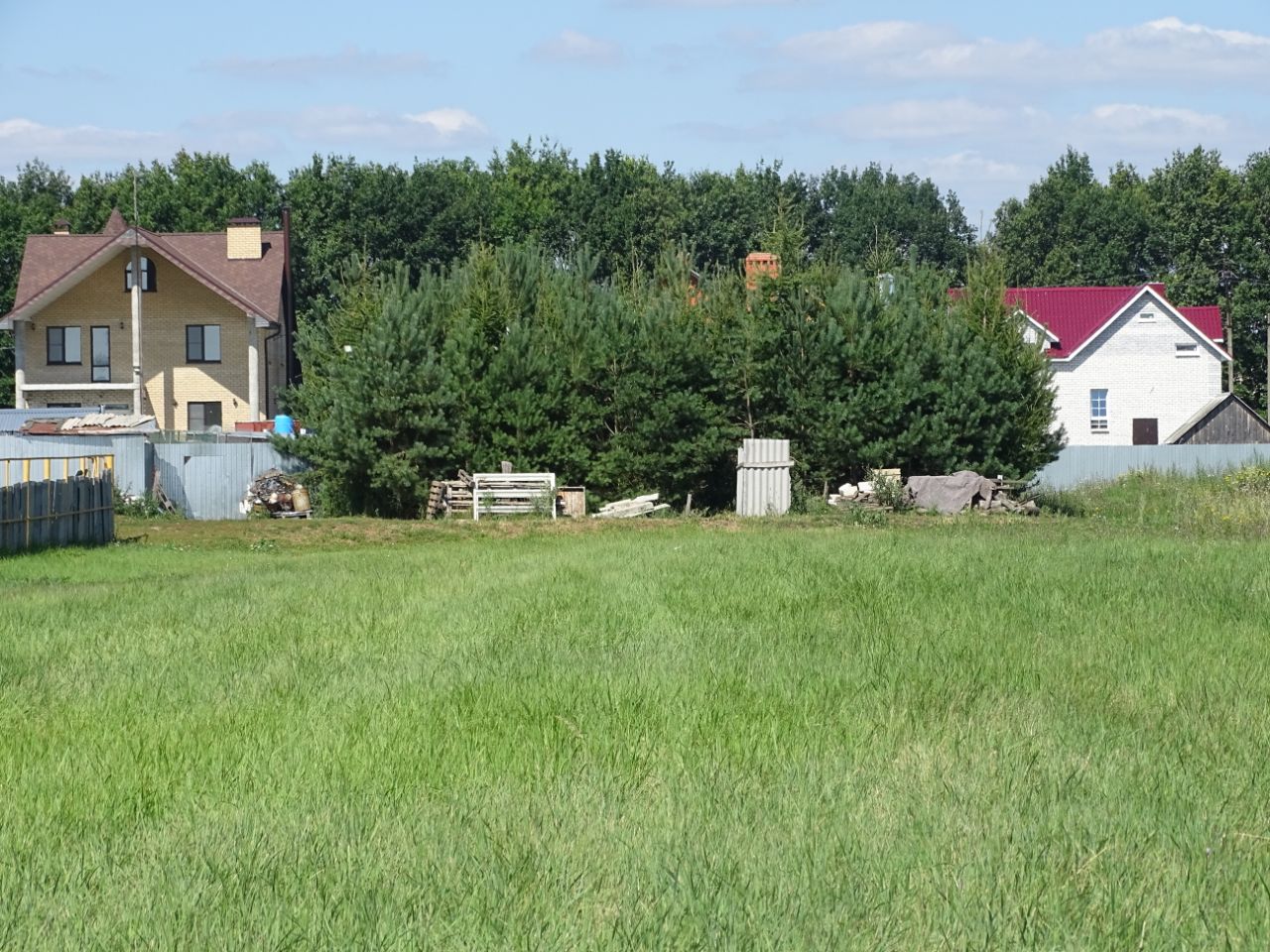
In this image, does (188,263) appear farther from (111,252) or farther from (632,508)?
(632,508)

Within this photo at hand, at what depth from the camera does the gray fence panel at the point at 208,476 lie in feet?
126

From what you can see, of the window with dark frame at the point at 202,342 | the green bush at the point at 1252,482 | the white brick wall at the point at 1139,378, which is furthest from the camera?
the white brick wall at the point at 1139,378

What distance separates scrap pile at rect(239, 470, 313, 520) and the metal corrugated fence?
11124 mm

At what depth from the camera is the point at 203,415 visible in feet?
182

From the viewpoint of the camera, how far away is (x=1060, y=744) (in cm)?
796

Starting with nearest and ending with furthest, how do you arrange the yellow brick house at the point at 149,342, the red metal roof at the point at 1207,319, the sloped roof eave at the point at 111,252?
the sloped roof eave at the point at 111,252 < the yellow brick house at the point at 149,342 < the red metal roof at the point at 1207,319

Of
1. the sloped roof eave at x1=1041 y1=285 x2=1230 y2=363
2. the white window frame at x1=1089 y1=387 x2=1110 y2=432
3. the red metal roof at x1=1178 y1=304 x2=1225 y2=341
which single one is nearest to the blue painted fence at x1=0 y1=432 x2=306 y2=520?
the sloped roof eave at x1=1041 y1=285 x2=1230 y2=363

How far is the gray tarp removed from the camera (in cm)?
3288

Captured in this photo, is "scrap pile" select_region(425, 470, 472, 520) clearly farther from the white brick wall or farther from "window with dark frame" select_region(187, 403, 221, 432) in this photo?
the white brick wall

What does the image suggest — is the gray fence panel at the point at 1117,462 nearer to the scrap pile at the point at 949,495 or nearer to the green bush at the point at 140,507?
the scrap pile at the point at 949,495

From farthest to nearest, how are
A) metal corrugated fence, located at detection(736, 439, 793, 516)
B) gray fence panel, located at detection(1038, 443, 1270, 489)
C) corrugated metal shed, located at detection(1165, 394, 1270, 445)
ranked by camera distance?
corrugated metal shed, located at detection(1165, 394, 1270, 445) → gray fence panel, located at detection(1038, 443, 1270, 489) → metal corrugated fence, located at detection(736, 439, 793, 516)

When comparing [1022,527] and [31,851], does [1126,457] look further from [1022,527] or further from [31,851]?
[31,851]

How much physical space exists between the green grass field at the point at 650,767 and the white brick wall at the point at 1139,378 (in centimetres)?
4663

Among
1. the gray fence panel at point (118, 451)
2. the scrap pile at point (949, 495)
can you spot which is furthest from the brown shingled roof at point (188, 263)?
the scrap pile at point (949, 495)
